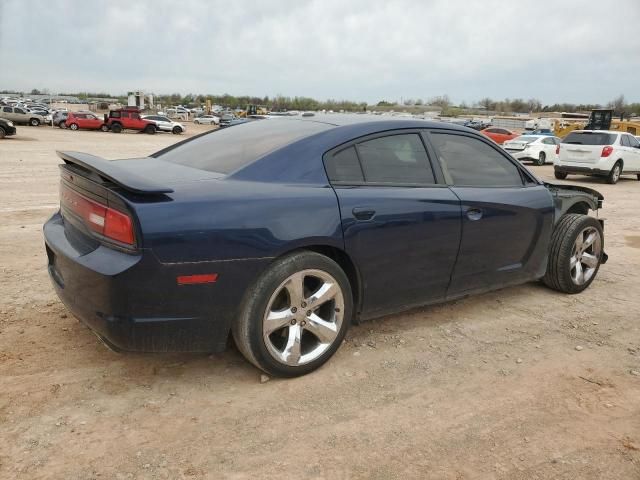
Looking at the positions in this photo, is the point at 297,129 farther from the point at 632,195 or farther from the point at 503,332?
the point at 632,195

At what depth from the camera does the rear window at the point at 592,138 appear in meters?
15.9

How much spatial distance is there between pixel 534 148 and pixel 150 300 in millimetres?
22208

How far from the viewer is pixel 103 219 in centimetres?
276

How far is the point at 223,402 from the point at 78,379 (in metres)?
0.84

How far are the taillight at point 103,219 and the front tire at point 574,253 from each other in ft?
11.9

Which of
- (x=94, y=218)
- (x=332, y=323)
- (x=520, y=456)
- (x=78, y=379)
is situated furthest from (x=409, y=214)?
(x=78, y=379)

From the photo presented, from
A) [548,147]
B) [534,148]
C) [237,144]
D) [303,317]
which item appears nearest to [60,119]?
[534,148]

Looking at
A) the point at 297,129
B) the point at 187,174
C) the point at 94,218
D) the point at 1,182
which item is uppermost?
the point at 297,129

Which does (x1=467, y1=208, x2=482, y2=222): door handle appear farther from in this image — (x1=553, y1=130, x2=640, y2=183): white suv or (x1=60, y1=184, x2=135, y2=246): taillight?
(x1=553, y1=130, x2=640, y2=183): white suv

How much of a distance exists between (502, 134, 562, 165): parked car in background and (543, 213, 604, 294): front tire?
18.1 m

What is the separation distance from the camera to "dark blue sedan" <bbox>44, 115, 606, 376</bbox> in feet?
8.77

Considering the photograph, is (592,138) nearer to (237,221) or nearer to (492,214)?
(492,214)

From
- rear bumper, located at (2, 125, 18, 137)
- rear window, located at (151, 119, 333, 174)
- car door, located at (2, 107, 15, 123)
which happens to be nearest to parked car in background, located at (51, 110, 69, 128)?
car door, located at (2, 107, 15, 123)

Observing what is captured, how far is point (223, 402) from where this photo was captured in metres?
2.91
